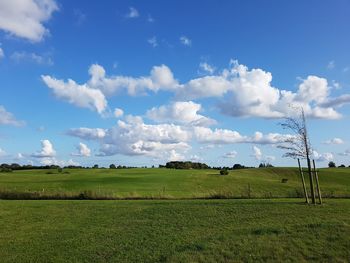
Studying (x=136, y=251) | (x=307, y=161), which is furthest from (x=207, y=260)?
(x=307, y=161)

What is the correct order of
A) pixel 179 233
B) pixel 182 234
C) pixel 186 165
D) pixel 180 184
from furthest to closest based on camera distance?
pixel 186 165, pixel 180 184, pixel 179 233, pixel 182 234

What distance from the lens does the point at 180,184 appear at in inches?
2591

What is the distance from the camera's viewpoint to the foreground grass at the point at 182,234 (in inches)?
612

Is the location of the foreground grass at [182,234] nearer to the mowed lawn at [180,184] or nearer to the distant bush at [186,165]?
the mowed lawn at [180,184]

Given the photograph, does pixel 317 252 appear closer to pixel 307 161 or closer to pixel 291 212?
pixel 291 212

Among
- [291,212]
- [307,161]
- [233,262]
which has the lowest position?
[233,262]

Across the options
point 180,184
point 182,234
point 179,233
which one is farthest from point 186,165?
point 182,234

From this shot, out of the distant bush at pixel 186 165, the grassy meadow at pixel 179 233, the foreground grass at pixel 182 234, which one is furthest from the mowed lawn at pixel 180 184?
the distant bush at pixel 186 165

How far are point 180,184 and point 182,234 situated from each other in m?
47.3

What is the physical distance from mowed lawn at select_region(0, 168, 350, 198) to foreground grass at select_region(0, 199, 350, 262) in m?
17.1

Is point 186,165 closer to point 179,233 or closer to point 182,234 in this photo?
point 179,233

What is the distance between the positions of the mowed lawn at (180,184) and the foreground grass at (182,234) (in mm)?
17071

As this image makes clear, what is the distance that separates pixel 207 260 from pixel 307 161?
55.1 ft

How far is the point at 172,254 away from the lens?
1562 centimetres
